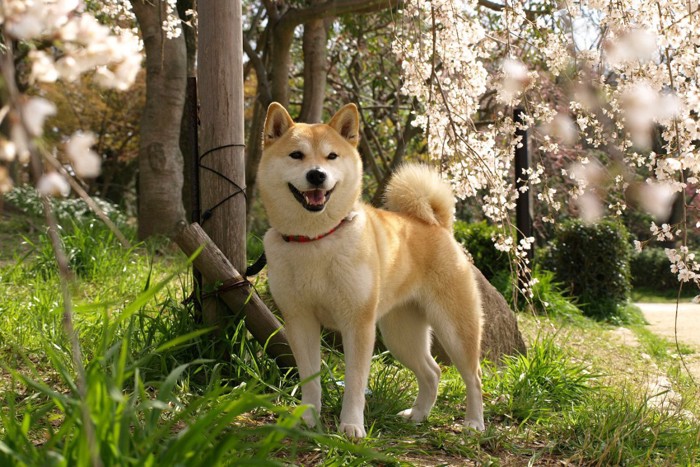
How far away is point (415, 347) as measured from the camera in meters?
3.63

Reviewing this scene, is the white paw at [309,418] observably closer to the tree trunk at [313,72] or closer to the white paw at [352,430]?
the white paw at [352,430]

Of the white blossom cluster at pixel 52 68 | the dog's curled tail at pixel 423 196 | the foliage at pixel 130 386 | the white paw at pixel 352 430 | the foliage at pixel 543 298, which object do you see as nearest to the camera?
the white blossom cluster at pixel 52 68

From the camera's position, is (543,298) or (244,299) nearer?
(244,299)

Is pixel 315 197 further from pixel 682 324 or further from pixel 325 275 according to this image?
pixel 682 324

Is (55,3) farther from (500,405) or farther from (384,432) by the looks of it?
(500,405)

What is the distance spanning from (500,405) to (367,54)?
8124mm

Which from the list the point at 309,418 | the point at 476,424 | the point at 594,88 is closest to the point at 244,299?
the point at 309,418

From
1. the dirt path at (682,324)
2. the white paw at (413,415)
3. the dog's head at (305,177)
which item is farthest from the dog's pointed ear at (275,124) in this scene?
the dirt path at (682,324)

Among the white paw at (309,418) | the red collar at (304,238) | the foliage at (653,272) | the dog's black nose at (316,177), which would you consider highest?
the dog's black nose at (316,177)

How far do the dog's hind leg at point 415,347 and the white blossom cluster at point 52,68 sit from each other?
2.40 metres

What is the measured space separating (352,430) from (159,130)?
5.15 metres

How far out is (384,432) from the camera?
3.32 meters

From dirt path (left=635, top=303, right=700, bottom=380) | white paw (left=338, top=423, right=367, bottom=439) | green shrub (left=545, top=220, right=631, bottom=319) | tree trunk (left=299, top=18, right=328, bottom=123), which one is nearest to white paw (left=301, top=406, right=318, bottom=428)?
white paw (left=338, top=423, right=367, bottom=439)

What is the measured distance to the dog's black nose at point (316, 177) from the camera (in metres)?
3.01
